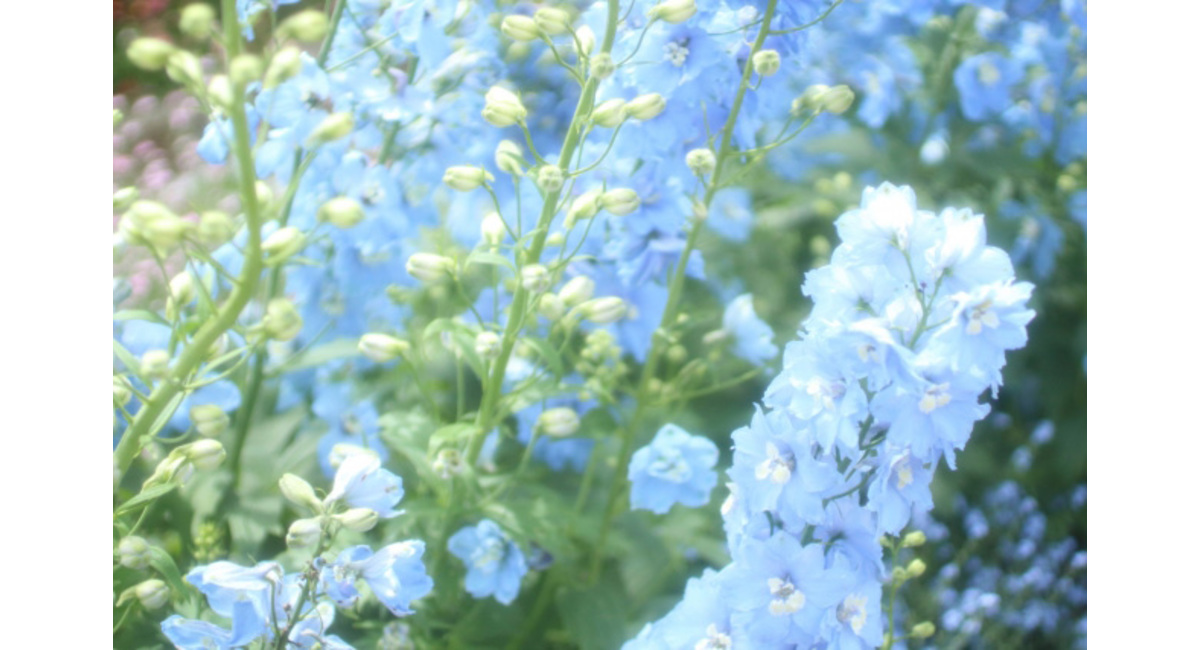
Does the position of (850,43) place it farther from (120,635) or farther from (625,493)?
A: (120,635)

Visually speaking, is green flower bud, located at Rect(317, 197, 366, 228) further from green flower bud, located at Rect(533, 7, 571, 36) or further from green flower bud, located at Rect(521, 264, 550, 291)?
green flower bud, located at Rect(533, 7, 571, 36)

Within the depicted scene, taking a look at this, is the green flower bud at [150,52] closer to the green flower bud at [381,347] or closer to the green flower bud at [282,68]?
the green flower bud at [282,68]

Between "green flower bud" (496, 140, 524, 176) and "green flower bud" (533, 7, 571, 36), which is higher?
"green flower bud" (533, 7, 571, 36)

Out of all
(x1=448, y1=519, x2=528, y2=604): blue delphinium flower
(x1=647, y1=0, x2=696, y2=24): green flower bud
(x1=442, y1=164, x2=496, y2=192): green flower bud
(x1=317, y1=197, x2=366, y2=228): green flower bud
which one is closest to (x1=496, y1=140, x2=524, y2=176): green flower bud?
(x1=442, y1=164, x2=496, y2=192): green flower bud

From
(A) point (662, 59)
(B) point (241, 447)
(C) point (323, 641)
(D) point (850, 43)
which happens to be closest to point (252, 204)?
(C) point (323, 641)

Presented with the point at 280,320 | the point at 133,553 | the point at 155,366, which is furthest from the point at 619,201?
the point at 133,553
